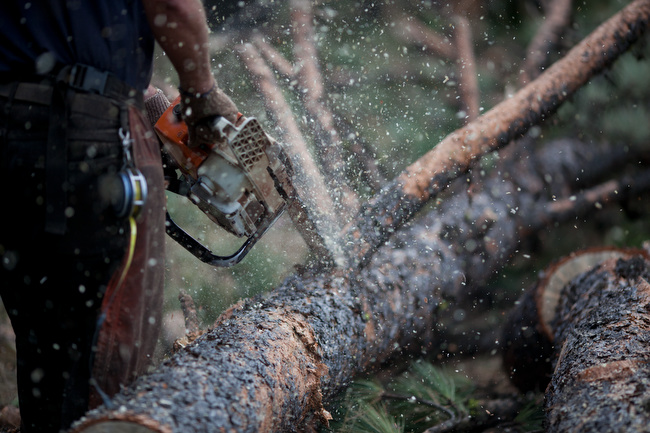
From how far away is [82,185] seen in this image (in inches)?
52.4

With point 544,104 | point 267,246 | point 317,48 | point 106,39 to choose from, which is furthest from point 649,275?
point 317,48

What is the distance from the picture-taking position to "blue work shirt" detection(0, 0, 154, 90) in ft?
4.16

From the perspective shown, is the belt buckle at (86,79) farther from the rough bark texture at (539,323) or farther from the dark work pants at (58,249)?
the rough bark texture at (539,323)

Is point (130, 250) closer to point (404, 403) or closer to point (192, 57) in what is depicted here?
point (192, 57)

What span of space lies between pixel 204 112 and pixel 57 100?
1.29 ft

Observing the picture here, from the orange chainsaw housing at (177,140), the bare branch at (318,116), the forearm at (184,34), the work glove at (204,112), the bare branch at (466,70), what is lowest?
the orange chainsaw housing at (177,140)

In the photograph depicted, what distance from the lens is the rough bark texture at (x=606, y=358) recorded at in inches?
51.5

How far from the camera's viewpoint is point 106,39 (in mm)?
1341

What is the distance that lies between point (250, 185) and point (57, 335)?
0.74m

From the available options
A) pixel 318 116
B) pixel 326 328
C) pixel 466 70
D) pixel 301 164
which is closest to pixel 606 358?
pixel 326 328

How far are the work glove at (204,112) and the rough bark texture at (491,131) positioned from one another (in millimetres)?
1007

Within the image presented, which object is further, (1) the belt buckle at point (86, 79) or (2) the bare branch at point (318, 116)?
(2) the bare branch at point (318, 116)

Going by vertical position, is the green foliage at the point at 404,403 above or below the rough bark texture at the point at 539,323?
below

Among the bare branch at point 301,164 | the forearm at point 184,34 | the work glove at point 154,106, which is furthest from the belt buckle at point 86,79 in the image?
the bare branch at point 301,164
